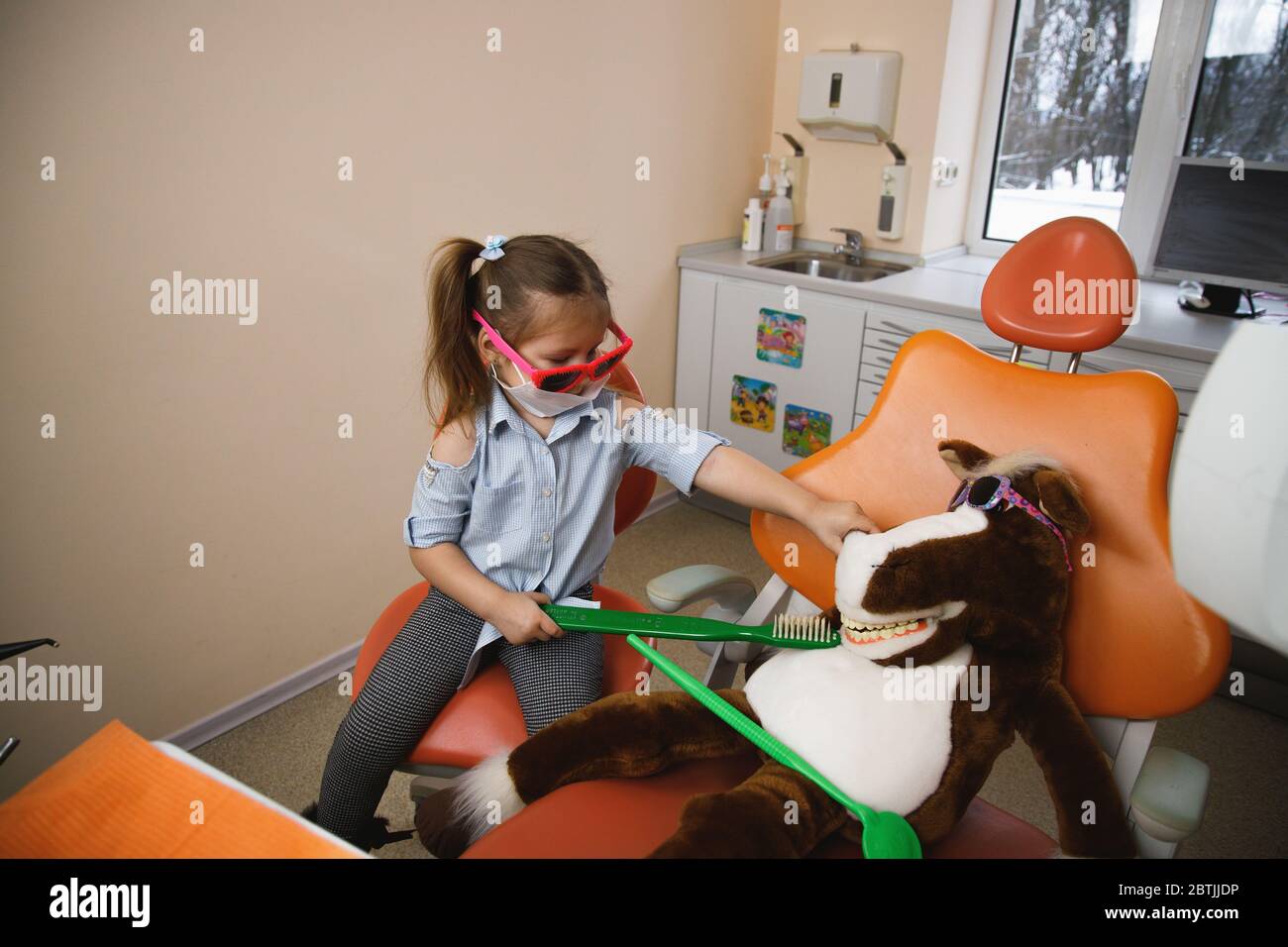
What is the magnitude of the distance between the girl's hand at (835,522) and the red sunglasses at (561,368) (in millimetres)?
356

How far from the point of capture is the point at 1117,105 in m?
2.64

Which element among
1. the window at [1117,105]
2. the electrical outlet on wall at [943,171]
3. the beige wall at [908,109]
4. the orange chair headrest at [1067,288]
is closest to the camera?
the orange chair headrest at [1067,288]

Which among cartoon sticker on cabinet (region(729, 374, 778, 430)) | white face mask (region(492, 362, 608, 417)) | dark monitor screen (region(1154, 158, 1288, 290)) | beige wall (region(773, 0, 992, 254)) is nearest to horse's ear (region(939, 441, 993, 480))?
white face mask (region(492, 362, 608, 417))

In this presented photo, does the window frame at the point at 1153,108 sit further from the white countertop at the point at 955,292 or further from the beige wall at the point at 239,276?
the beige wall at the point at 239,276

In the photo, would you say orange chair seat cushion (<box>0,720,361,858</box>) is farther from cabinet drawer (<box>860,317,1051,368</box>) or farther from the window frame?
the window frame

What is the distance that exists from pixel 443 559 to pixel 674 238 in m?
1.80

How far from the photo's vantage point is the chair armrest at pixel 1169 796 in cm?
89

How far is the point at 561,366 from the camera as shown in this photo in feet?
3.99

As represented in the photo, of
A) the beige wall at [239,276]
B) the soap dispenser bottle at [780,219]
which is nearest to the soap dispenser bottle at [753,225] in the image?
the soap dispenser bottle at [780,219]

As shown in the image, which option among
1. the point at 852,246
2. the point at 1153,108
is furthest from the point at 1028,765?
the point at 1153,108

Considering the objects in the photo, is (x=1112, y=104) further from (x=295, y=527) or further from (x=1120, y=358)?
(x=295, y=527)

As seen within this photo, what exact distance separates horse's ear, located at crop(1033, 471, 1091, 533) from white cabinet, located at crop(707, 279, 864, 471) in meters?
1.54

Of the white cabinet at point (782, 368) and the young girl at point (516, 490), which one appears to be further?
the white cabinet at point (782, 368)
